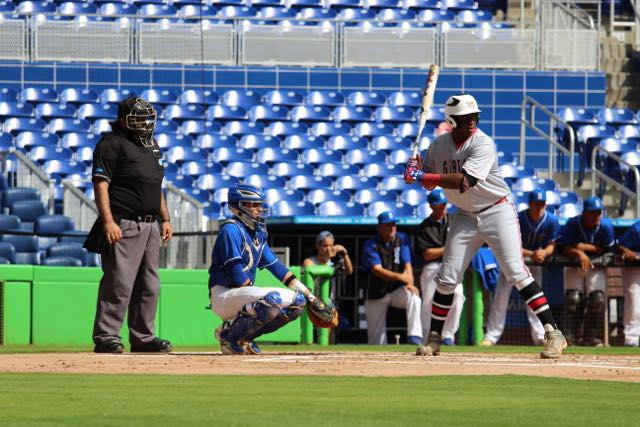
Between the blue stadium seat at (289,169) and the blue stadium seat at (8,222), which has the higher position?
the blue stadium seat at (289,169)

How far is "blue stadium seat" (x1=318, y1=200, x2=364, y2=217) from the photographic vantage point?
61.0 feet

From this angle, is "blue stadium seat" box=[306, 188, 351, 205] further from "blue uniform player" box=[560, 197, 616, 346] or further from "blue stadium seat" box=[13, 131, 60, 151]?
"blue uniform player" box=[560, 197, 616, 346]

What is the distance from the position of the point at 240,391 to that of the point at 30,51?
641 inches

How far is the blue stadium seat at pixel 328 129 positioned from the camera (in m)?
21.5

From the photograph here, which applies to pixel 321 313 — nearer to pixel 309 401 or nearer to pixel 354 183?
pixel 309 401

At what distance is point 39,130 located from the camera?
2019cm

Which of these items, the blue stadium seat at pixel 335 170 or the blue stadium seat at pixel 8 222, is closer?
the blue stadium seat at pixel 8 222

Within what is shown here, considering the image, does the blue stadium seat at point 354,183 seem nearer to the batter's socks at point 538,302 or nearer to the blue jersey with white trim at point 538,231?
the blue jersey with white trim at point 538,231

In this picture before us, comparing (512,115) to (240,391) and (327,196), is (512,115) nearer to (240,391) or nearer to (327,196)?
(327,196)

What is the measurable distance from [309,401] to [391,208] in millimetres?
12294

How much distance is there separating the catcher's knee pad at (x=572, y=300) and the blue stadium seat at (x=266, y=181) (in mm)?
5513

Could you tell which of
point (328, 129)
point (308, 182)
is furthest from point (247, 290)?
point (328, 129)

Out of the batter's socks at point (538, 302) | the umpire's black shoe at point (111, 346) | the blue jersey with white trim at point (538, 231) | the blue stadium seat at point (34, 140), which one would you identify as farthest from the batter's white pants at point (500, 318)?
the blue stadium seat at point (34, 140)

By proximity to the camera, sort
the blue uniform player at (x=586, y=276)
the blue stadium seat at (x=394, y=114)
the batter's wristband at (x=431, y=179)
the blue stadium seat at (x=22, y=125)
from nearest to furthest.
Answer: the batter's wristband at (x=431, y=179), the blue uniform player at (x=586, y=276), the blue stadium seat at (x=22, y=125), the blue stadium seat at (x=394, y=114)
